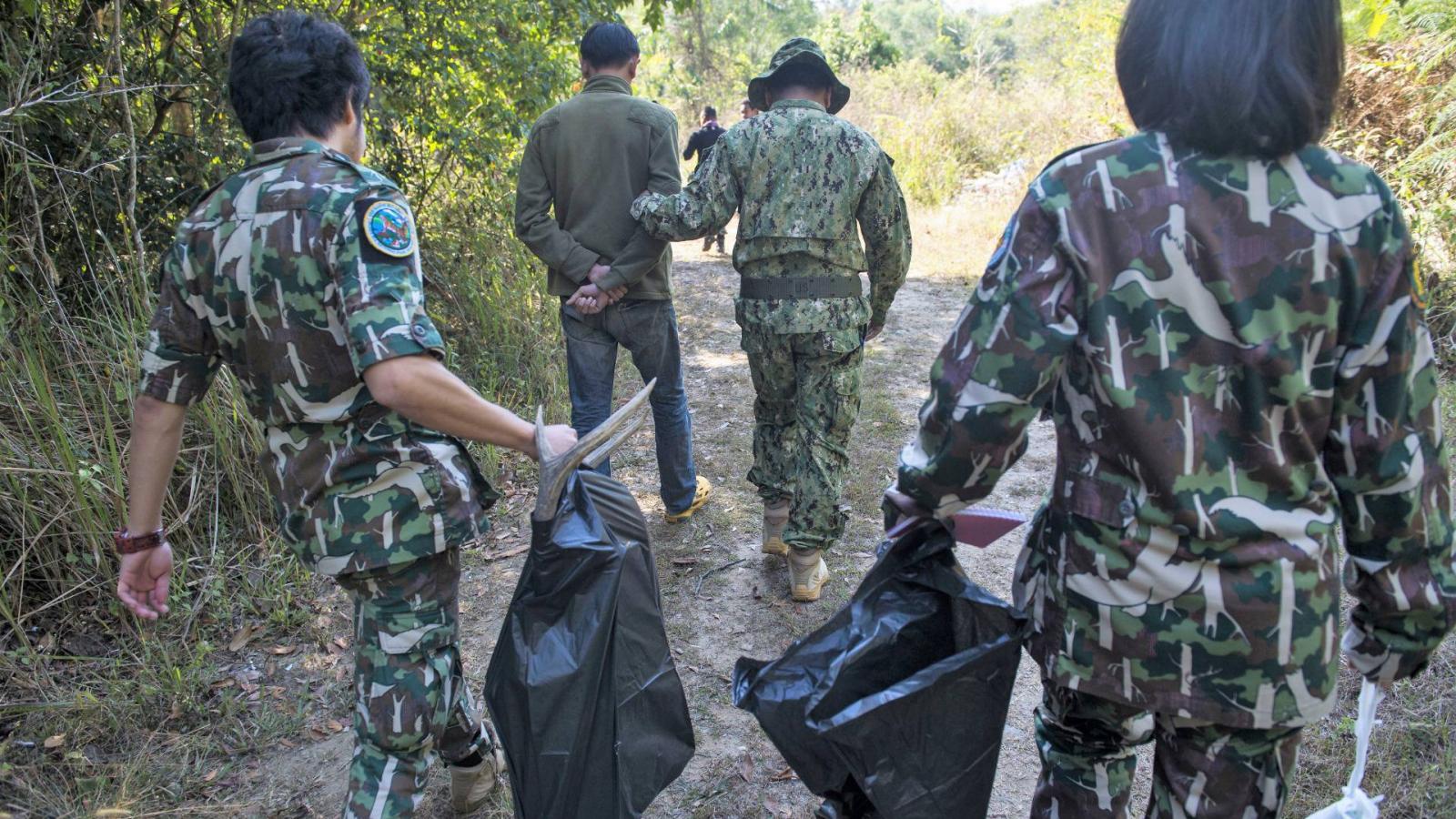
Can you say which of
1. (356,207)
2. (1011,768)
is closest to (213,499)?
(356,207)

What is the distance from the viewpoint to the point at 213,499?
12.3 feet

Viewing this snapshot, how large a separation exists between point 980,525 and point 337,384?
1333mm

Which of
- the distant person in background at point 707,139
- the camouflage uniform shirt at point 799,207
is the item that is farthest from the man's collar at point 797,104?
the distant person in background at point 707,139

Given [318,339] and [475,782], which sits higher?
[318,339]

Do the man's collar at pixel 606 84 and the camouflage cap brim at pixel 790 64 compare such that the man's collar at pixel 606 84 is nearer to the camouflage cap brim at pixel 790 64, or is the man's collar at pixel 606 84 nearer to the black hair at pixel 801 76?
the camouflage cap brim at pixel 790 64

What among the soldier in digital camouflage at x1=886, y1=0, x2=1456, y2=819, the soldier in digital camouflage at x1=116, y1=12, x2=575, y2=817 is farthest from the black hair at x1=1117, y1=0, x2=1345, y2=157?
the soldier in digital camouflage at x1=116, y1=12, x2=575, y2=817

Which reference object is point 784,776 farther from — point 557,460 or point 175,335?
point 175,335

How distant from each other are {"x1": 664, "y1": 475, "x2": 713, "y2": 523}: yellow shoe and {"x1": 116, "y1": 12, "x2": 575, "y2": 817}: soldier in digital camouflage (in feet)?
7.39

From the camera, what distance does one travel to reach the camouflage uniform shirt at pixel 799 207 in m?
3.30

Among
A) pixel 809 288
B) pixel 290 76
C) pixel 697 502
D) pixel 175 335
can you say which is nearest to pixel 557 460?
pixel 175 335

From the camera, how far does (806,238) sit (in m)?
3.33

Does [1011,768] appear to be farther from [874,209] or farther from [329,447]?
[329,447]

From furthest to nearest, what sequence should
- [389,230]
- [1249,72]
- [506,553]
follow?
[506,553], [389,230], [1249,72]

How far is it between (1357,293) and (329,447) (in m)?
1.88
